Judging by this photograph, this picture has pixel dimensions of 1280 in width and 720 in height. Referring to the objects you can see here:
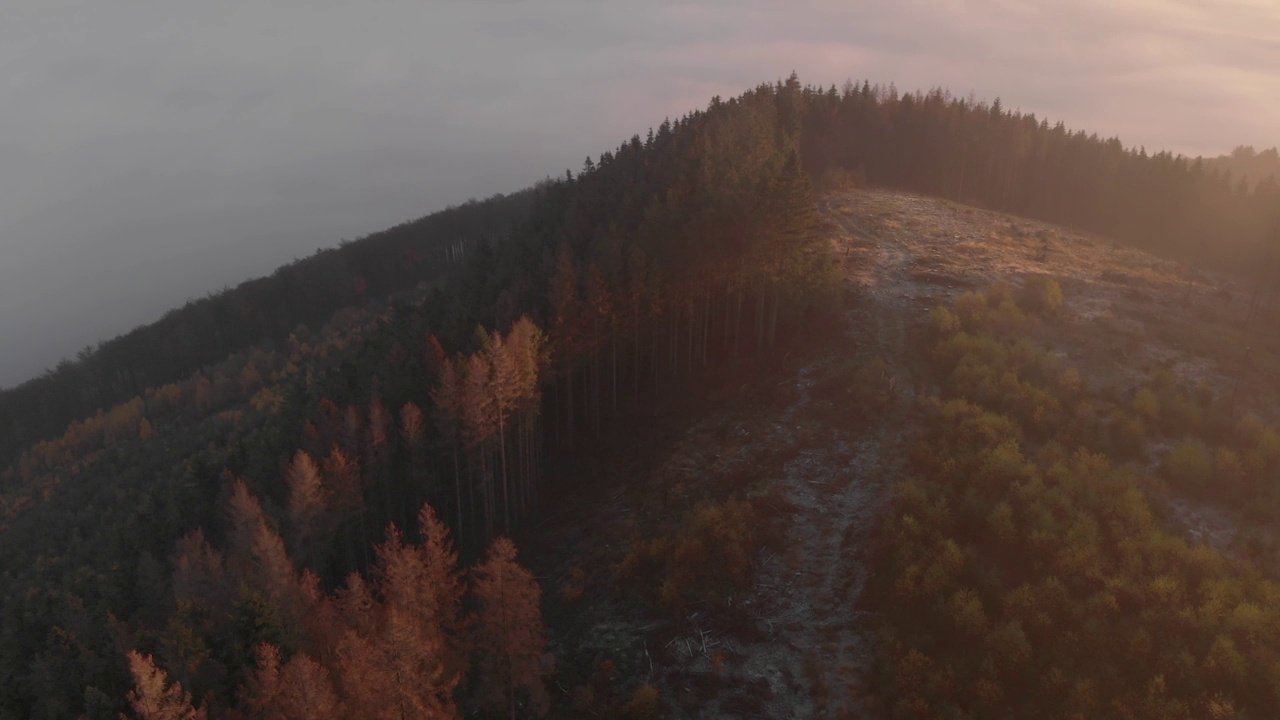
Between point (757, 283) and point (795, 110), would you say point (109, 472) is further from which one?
point (795, 110)

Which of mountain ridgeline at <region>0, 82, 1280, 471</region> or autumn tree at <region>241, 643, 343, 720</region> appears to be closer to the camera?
autumn tree at <region>241, 643, 343, 720</region>

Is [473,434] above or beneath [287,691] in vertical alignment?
above

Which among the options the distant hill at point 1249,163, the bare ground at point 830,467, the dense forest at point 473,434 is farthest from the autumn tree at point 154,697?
the distant hill at point 1249,163

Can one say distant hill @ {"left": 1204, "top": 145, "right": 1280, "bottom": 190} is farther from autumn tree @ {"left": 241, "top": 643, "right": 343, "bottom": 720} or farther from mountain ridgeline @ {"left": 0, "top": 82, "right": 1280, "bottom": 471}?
autumn tree @ {"left": 241, "top": 643, "right": 343, "bottom": 720}

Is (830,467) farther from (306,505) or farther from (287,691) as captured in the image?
(306,505)

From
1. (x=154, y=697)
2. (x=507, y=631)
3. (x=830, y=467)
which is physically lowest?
(x=507, y=631)

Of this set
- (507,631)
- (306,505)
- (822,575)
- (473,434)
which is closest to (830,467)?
(822,575)

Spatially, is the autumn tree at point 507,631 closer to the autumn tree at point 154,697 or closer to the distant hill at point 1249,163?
the autumn tree at point 154,697

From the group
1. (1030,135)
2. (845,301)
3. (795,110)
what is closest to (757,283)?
(845,301)

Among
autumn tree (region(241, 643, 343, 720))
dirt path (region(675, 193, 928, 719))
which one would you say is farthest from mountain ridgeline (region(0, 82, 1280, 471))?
autumn tree (region(241, 643, 343, 720))
